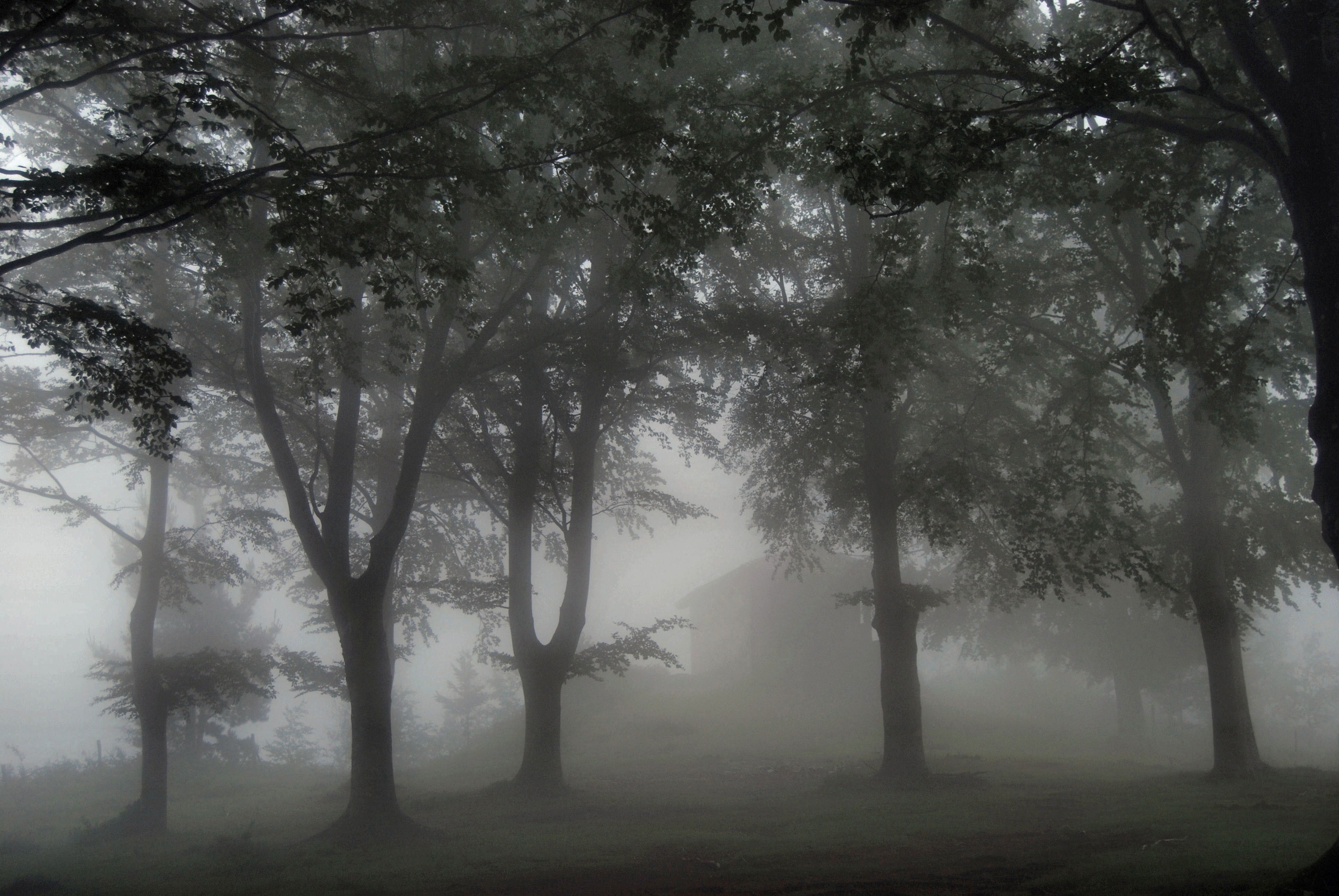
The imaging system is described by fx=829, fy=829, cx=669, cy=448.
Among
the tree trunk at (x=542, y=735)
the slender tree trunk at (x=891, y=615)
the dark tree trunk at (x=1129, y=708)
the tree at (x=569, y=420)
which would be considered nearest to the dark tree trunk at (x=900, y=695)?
the slender tree trunk at (x=891, y=615)

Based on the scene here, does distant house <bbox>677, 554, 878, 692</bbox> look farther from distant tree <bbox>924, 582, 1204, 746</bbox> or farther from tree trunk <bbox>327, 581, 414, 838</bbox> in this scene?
tree trunk <bbox>327, 581, 414, 838</bbox>

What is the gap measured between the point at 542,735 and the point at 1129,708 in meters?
29.7

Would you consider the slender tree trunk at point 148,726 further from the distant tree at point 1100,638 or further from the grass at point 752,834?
the distant tree at point 1100,638

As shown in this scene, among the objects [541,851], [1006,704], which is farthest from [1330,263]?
[1006,704]

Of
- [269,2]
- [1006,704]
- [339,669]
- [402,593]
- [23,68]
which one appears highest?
[23,68]

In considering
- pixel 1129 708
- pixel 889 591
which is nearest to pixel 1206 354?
pixel 889 591

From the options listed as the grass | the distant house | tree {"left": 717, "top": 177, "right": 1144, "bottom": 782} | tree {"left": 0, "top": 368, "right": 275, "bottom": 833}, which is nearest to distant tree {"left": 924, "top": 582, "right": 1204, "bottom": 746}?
the distant house

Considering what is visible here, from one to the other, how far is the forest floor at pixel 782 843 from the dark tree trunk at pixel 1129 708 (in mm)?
14665

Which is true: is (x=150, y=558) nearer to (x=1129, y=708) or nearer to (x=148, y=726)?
(x=148, y=726)

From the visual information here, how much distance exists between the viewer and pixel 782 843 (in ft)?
41.8

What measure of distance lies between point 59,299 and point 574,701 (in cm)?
2708

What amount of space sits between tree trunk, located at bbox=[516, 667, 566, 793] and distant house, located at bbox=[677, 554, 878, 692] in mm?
23380

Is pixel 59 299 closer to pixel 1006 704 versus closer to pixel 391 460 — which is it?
pixel 391 460

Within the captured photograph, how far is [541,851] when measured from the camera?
12.7 meters
